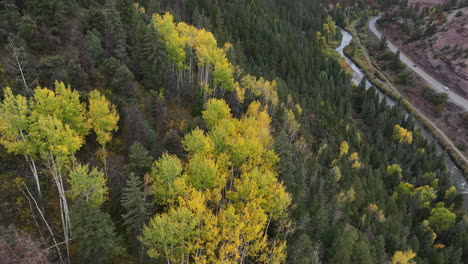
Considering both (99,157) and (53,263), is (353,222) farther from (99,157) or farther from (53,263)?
(53,263)

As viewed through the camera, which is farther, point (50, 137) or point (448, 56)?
point (448, 56)

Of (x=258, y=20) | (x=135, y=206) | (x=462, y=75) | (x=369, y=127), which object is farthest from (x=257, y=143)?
(x=462, y=75)

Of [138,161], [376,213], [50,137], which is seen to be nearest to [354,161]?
[376,213]

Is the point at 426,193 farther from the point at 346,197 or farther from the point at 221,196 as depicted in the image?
the point at 221,196

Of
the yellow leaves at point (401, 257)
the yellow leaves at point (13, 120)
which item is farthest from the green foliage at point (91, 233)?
the yellow leaves at point (401, 257)

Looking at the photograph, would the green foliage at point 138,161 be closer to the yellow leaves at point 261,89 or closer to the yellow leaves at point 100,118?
the yellow leaves at point 100,118

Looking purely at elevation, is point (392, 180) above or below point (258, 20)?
below
